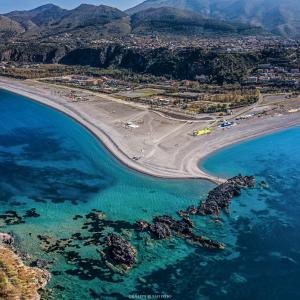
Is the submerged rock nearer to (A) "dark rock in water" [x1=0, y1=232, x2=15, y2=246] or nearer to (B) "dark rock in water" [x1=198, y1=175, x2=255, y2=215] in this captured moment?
(A) "dark rock in water" [x1=0, y1=232, x2=15, y2=246]

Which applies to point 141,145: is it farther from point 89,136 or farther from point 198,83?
point 198,83

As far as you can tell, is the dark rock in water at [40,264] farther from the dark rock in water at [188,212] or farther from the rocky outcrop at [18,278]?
the dark rock in water at [188,212]

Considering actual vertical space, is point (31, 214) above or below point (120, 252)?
below

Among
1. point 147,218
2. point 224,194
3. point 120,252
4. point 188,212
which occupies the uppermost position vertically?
point 224,194

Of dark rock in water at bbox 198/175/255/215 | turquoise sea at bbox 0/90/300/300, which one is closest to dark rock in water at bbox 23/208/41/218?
turquoise sea at bbox 0/90/300/300

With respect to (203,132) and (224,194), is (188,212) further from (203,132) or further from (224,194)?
(203,132)

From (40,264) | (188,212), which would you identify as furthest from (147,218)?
(40,264)
